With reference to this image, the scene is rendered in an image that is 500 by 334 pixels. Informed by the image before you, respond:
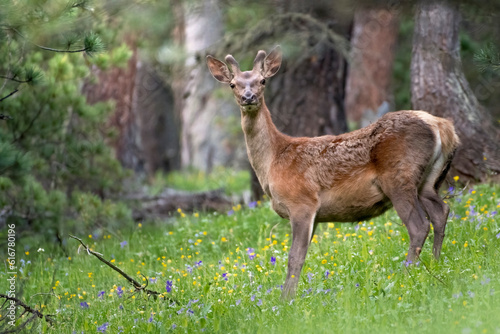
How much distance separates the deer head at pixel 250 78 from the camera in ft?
21.8

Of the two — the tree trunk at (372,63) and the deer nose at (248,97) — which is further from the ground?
the deer nose at (248,97)

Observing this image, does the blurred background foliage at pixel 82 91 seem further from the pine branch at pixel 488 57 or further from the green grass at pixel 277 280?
the green grass at pixel 277 280

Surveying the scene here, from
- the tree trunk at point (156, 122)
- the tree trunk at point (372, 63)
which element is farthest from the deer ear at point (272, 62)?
the tree trunk at point (156, 122)

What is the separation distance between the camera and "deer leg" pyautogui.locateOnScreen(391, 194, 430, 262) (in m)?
6.14

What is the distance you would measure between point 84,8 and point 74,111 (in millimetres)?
3446

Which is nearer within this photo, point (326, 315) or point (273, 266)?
point (326, 315)

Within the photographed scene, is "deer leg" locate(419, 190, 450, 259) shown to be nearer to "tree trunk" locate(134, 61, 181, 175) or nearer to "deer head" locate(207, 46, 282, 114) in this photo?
"deer head" locate(207, 46, 282, 114)

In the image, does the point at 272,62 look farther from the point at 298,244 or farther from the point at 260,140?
the point at 298,244

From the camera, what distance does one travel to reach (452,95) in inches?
333

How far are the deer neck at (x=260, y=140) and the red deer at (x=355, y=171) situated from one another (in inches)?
0.4

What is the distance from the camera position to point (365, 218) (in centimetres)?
653

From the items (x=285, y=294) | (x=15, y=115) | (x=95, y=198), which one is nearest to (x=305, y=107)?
(x=95, y=198)

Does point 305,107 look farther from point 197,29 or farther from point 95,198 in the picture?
point 197,29

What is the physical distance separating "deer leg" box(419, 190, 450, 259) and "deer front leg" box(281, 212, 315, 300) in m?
1.09
